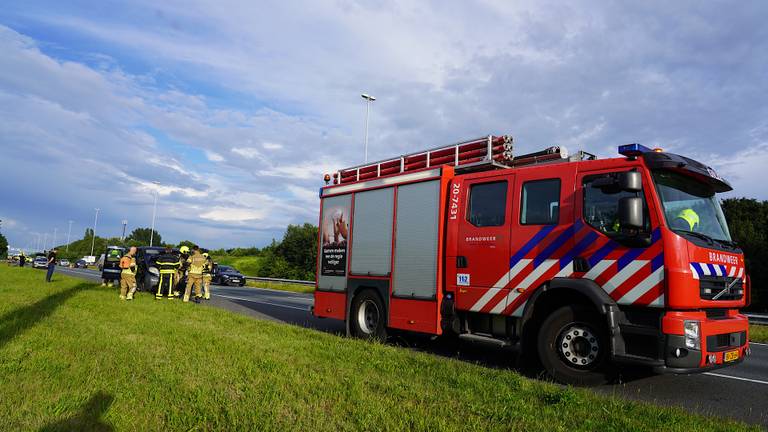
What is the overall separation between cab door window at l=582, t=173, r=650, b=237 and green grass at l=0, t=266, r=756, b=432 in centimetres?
193

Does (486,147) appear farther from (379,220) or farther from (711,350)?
(711,350)

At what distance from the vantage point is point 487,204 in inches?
301

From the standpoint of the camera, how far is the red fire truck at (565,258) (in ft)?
19.0

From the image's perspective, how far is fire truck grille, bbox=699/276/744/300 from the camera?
19.1 ft

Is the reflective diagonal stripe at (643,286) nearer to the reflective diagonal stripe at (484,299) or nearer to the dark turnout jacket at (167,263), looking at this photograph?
the reflective diagonal stripe at (484,299)

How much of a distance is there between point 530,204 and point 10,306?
37.0 ft

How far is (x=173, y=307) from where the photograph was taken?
12.9 m

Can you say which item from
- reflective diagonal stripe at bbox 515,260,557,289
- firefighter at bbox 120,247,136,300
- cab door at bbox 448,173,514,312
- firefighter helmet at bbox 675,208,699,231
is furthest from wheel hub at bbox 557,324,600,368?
firefighter at bbox 120,247,136,300

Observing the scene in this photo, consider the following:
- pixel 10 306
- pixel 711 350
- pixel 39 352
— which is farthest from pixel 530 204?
pixel 10 306

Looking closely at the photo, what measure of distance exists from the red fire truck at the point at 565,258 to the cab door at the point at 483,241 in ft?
0.06

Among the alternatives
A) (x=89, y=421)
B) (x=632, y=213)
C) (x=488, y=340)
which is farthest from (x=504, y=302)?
(x=89, y=421)

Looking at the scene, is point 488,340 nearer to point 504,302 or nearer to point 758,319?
point 504,302

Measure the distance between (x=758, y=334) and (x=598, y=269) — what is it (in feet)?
34.1

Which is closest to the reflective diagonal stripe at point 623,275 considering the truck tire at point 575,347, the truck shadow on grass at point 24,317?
the truck tire at point 575,347
